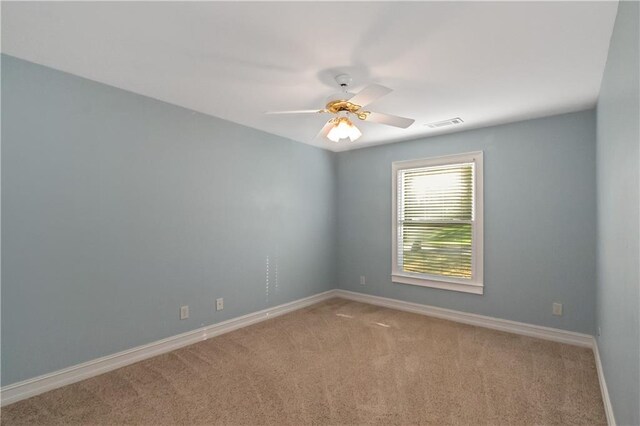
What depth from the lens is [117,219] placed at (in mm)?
2750

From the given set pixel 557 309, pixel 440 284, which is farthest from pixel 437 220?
pixel 557 309

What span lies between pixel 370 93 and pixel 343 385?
2154 mm

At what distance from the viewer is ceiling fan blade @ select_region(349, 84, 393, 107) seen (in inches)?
81.0

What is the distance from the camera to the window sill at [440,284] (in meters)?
3.88

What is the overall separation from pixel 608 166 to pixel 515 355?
184 cm

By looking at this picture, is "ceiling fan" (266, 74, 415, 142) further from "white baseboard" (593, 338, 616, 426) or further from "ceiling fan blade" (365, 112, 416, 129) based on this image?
"white baseboard" (593, 338, 616, 426)

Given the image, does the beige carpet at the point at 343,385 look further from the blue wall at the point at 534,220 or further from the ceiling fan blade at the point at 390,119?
the ceiling fan blade at the point at 390,119

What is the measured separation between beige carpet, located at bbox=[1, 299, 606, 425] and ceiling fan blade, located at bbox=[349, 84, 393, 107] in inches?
83.3

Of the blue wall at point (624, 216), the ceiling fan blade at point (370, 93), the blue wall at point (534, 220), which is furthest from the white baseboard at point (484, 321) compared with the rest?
the ceiling fan blade at point (370, 93)

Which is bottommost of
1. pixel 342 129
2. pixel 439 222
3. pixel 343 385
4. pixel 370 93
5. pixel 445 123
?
pixel 343 385

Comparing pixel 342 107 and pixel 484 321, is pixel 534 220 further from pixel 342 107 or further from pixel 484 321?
pixel 342 107

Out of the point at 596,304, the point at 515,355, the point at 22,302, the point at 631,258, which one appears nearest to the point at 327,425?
the point at 631,258

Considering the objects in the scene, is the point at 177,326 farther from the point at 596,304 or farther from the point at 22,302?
the point at 596,304

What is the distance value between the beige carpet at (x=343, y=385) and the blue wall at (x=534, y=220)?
1.40ft
